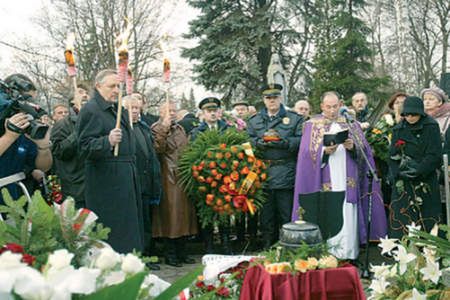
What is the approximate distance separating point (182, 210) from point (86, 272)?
19.5ft

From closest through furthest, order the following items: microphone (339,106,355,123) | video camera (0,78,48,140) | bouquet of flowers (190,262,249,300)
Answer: bouquet of flowers (190,262,249,300) → video camera (0,78,48,140) → microphone (339,106,355,123)

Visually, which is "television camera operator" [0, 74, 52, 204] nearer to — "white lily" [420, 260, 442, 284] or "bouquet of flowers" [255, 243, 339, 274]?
"bouquet of flowers" [255, 243, 339, 274]

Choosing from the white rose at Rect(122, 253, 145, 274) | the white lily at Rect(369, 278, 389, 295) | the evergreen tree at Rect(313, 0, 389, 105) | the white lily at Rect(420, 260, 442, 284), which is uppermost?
the evergreen tree at Rect(313, 0, 389, 105)

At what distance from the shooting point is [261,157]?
708 cm

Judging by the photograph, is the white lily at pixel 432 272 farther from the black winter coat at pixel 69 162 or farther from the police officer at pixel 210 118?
the police officer at pixel 210 118

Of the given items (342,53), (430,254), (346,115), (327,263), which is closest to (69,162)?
(346,115)

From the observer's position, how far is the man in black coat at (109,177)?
495 cm

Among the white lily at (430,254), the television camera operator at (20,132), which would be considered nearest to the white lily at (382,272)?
the white lily at (430,254)

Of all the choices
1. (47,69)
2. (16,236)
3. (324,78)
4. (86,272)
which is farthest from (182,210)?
(47,69)

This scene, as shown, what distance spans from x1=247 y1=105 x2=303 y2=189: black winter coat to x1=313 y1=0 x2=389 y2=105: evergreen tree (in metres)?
14.3

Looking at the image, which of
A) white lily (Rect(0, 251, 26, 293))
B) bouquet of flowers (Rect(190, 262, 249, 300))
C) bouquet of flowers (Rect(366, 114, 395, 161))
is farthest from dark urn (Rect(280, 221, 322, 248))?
bouquet of flowers (Rect(366, 114, 395, 161))

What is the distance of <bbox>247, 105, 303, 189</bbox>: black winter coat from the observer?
694cm

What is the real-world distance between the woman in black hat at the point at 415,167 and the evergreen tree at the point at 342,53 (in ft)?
50.3

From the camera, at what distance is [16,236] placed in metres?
1.56
